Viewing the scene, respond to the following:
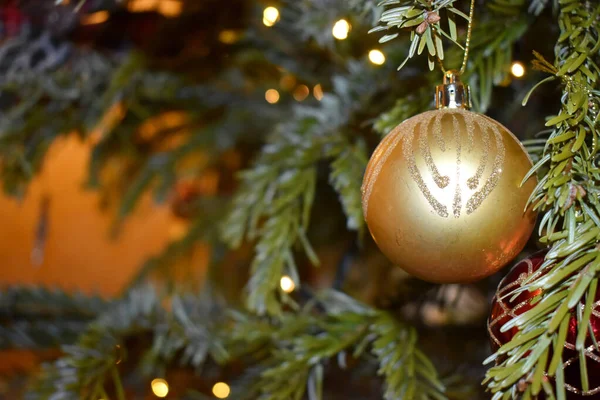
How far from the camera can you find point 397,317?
1.40 ft

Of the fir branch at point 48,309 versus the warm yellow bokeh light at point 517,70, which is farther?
the fir branch at point 48,309

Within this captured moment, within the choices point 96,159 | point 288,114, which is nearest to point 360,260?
point 288,114

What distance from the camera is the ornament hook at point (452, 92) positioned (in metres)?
0.30

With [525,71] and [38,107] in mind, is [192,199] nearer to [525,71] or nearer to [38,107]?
[38,107]

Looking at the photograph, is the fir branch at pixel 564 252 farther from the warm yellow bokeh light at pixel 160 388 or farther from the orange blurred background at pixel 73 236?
the orange blurred background at pixel 73 236

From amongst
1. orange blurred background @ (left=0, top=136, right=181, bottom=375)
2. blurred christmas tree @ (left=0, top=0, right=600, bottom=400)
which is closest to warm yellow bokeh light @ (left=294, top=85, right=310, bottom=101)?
blurred christmas tree @ (left=0, top=0, right=600, bottom=400)

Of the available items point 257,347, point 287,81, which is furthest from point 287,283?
point 287,81

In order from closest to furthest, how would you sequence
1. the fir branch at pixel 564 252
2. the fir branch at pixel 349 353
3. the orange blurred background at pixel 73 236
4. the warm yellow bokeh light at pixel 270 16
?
1. the fir branch at pixel 564 252
2. the fir branch at pixel 349 353
3. the warm yellow bokeh light at pixel 270 16
4. the orange blurred background at pixel 73 236

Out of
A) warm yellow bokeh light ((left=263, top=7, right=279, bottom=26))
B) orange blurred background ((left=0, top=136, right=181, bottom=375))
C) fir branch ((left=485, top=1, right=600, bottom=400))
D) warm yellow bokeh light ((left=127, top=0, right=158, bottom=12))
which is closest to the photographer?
fir branch ((left=485, top=1, right=600, bottom=400))

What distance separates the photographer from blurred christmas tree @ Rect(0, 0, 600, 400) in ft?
0.84

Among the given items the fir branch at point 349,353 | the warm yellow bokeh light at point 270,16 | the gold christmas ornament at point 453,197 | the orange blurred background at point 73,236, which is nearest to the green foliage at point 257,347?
the fir branch at point 349,353

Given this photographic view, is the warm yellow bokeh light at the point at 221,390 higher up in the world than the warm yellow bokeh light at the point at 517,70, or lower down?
lower down

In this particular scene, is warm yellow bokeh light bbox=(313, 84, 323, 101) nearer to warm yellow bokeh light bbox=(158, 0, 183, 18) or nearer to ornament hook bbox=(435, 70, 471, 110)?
warm yellow bokeh light bbox=(158, 0, 183, 18)

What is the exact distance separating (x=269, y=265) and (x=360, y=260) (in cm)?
26
